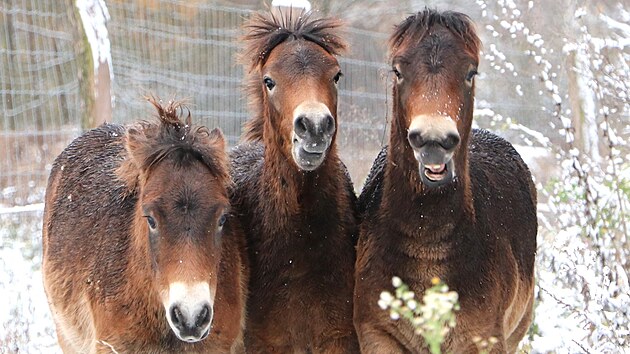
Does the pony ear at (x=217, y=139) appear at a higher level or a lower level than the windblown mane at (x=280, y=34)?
lower

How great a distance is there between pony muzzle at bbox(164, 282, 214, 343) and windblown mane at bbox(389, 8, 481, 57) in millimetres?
1914

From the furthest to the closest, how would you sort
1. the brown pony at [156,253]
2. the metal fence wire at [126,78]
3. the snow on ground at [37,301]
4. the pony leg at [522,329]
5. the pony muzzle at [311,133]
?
the metal fence wire at [126,78]
the pony leg at [522,329]
the snow on ground at [37,301]
the pony muzzle at [311,133]
the brown pony at [156,253]

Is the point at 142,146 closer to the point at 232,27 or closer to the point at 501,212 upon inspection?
the point at 501,212

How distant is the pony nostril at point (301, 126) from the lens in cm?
531

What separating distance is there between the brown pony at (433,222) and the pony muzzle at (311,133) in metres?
0.45

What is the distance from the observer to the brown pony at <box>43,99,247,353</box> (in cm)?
499

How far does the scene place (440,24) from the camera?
563 cm

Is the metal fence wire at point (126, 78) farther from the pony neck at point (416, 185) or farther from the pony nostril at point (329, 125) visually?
the pony nostril at point (329, 125)

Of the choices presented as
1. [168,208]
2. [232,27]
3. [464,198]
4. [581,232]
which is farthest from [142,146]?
[232,27]

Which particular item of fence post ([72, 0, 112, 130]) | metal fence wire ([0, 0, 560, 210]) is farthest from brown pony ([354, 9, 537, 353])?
metal fence wire ([0, 0, 560, 210])

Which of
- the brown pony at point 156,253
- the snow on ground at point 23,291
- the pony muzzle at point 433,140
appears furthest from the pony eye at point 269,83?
the snow on ground at point 23,291

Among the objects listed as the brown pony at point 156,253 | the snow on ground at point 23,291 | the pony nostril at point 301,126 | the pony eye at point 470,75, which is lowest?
the snow on ground at point 23,291

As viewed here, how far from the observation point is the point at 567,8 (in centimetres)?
1298

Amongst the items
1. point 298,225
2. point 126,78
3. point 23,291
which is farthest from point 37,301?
point 298,225
